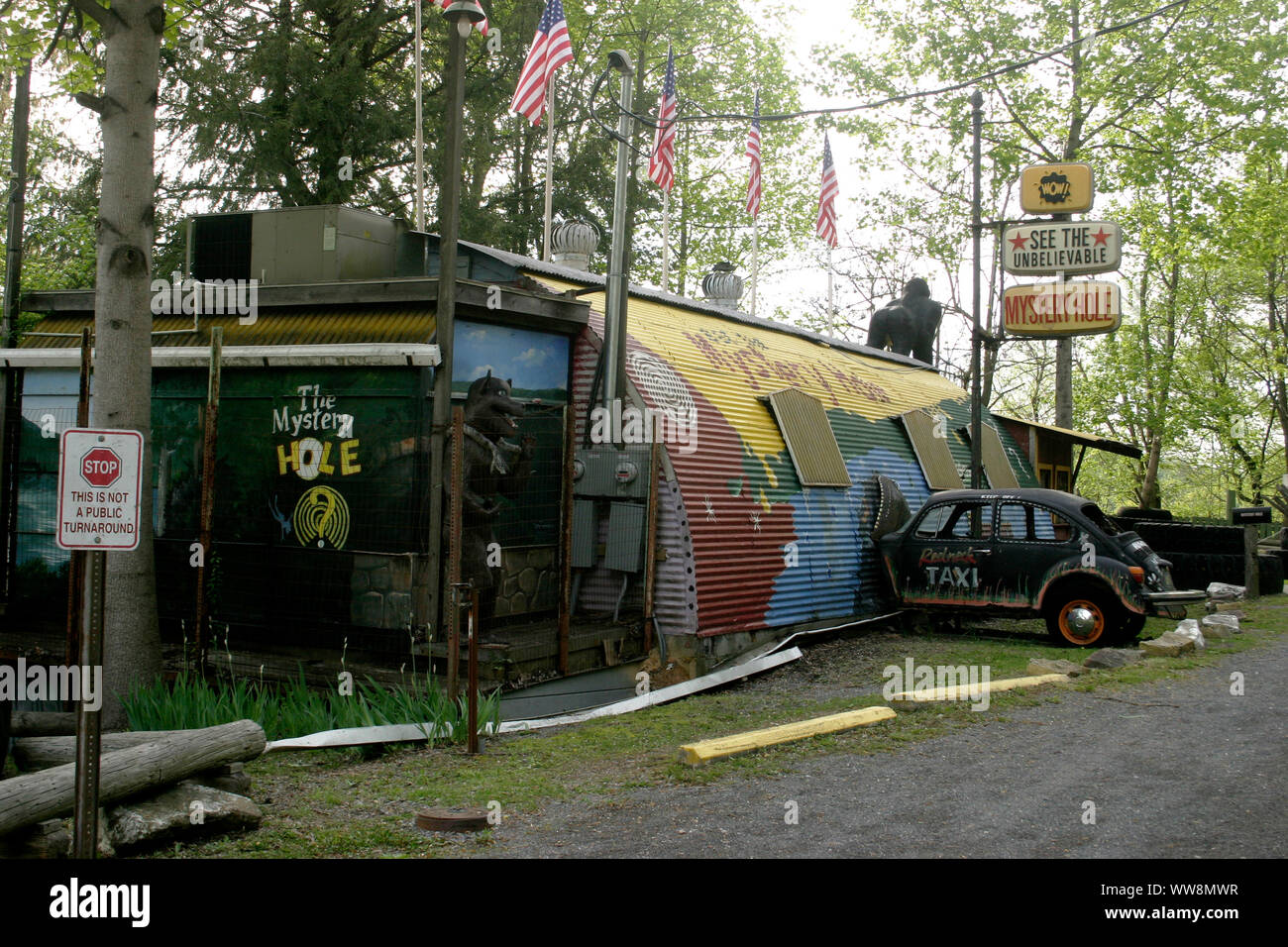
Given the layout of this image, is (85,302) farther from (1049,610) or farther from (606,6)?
(606,6)

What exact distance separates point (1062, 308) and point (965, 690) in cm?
1051

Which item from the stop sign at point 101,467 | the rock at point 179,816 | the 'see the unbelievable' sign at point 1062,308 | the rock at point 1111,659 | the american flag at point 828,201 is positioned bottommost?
the rock at point 179,816

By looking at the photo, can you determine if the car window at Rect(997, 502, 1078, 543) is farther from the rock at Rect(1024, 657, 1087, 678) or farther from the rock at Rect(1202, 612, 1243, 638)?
the rock at Rect(1024, 657, 1087, 678)

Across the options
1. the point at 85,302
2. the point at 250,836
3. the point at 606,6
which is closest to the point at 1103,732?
the point at 250,836

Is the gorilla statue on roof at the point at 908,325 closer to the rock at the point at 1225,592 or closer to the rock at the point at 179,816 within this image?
the rock at the point at 1225,592

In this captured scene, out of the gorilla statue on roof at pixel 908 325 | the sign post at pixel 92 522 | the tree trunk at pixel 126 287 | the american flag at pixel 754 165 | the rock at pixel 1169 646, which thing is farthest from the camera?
the gorilla statue on roof at pixel 908 325

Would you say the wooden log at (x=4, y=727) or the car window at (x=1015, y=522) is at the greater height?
the car window at (x=1015, y=522)

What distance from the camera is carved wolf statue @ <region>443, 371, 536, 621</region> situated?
10.8 metres

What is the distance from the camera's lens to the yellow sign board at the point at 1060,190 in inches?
727

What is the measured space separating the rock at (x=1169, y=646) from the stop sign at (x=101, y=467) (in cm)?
1054

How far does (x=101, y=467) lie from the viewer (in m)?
5.37

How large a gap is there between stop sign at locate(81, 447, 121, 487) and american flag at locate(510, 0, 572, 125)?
39.0 ft

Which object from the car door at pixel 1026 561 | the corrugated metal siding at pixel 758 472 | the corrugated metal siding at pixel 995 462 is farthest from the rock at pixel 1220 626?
the corrugated metal siding at pixel 995 462

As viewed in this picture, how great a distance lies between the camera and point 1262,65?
31203 millimetres
